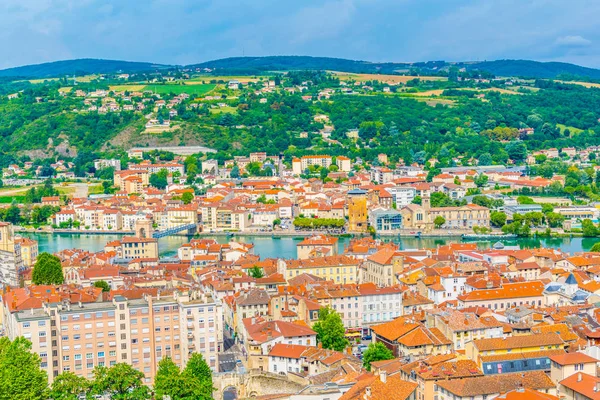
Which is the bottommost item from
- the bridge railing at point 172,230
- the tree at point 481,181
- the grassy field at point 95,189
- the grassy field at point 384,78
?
the bridge railing at point 172,230

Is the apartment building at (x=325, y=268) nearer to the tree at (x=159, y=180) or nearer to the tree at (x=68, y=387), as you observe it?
the tree at (x=68, y=387)

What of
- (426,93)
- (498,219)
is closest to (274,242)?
(498,219)

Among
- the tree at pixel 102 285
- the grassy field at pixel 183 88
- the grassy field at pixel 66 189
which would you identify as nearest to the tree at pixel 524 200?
the grassy field at pixel 66 189

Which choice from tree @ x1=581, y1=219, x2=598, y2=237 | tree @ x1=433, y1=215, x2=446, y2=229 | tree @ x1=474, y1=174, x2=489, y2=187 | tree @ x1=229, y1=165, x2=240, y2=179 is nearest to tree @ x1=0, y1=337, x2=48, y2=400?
tree @ x1=433, y1=215, x2=446, y2=229

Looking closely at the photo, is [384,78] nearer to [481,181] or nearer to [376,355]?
[481,181]

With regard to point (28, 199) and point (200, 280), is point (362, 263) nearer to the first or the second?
point (200, 280)

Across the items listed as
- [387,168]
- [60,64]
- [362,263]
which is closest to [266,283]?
[362,263]
